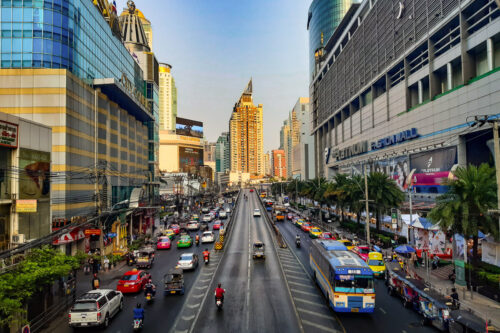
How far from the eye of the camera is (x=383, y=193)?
47.2 metres

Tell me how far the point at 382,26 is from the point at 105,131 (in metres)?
60.7

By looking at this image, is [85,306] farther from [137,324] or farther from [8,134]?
[8,134]

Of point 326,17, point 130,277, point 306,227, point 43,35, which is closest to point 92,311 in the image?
point 130,277

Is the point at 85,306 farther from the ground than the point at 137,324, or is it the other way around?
the point at 85,306

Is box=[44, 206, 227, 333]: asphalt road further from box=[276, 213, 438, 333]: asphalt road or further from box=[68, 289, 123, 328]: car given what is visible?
box=[276, 213, 438, 333]: asphalt road

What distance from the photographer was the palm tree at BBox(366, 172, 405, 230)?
46719mm

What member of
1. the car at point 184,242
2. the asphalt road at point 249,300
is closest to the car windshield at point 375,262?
the asphalt road at point 249,300

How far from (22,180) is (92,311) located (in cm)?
1286

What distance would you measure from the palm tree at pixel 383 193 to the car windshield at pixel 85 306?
124 ft

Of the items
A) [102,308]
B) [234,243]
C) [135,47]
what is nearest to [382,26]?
[234,243]

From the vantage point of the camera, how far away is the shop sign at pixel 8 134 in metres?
23.3

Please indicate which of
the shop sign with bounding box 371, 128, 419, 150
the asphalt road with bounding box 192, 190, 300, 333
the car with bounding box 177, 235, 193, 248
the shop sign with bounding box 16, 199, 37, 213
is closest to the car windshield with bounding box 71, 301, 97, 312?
the asphalt road with bounding box 192, 190, 300, 333

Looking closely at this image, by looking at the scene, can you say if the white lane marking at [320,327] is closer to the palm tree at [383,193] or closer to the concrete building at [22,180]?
the concrete building at [22,180]

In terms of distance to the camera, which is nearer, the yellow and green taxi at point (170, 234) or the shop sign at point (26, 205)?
the shop sign at point (26, 205)
